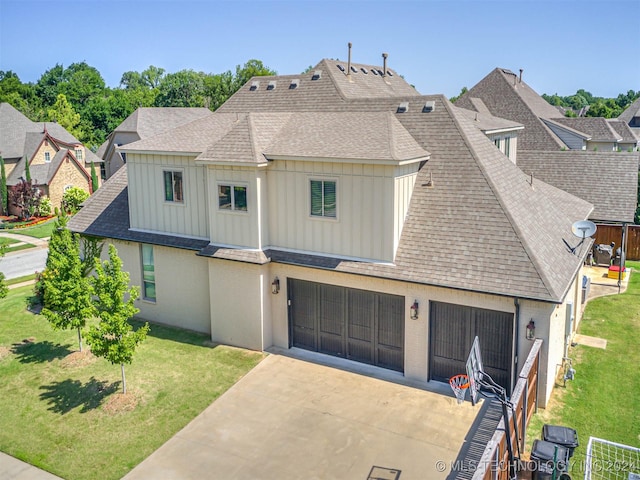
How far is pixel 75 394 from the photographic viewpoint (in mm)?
13844

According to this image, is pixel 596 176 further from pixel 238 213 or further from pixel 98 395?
pixel 98 395

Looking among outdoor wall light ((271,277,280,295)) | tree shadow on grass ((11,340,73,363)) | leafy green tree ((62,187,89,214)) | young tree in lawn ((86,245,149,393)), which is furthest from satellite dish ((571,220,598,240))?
leafy green tree ((62,187,89,214))

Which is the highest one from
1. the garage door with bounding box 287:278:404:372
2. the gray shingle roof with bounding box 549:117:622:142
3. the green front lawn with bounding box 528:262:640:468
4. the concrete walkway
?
the gray shingle roof with bounding box 549:117:622:142

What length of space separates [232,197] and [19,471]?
27.6 ft

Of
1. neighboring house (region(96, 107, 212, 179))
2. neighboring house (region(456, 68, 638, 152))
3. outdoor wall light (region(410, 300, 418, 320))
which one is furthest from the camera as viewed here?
neighboring house (region(96, 107, 212, 179))

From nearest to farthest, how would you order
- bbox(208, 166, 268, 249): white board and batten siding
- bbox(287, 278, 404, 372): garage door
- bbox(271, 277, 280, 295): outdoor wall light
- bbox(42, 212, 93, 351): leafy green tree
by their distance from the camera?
bbox(42, 212, 93, 351): leafy green tree < bbox(287, 278, 404, 372): garage door < bbox(208, 166, 268, 249): white board and batten siding < bbox(271, 277, 280, 295): outdoor wall light

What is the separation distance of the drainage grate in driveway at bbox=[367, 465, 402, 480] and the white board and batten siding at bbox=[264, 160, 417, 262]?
5319 millimetres

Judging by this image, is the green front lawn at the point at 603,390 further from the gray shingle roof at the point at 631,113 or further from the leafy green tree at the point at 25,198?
the gray shingle roof at the point at 631,113

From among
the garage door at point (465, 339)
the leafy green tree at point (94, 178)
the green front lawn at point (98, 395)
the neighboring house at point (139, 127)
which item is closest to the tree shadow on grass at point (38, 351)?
the green front lawn at point (98, 395)

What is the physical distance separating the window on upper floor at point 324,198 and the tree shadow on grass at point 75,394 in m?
7.07

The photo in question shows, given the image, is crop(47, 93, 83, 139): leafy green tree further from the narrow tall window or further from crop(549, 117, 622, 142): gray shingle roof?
the narrow tall window

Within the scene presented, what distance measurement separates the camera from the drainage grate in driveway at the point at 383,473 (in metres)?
10.4

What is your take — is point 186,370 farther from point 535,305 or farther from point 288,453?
point 535,305

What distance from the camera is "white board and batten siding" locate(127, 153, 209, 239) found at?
17.2 meters
